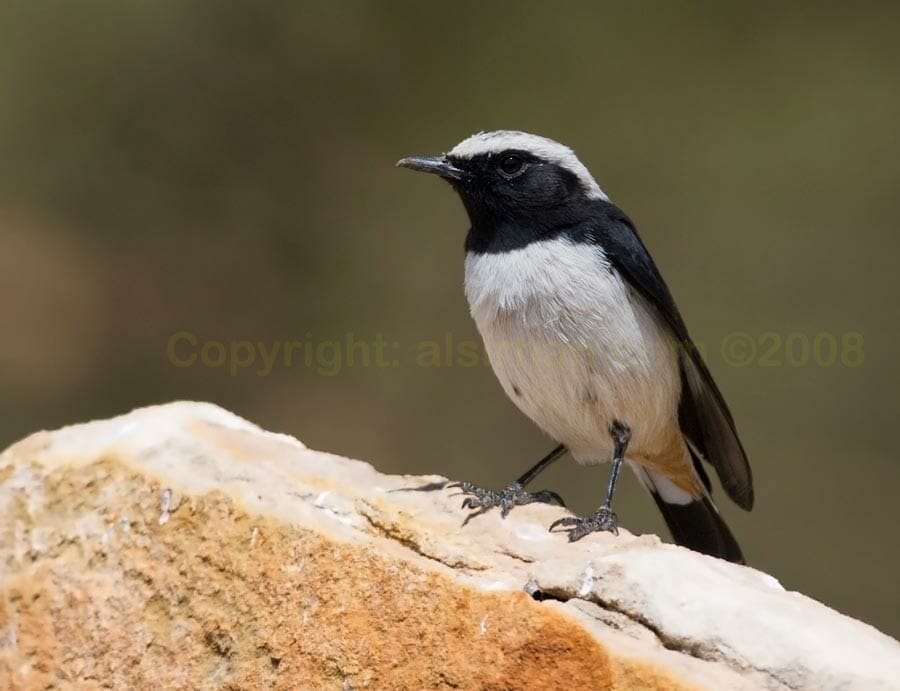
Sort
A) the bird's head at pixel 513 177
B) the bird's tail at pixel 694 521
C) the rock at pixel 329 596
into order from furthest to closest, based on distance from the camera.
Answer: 1. the bird's tail at pixel 694 521
2. the bird's head at pixel 513 177
3. the rock at pixel 329 596

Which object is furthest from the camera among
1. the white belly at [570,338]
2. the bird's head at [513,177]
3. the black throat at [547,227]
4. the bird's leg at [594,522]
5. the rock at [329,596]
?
the bird's head at [513,177]

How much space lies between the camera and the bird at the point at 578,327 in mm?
4164

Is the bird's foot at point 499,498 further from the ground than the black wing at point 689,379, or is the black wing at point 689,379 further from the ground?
the black wing at point 689,379

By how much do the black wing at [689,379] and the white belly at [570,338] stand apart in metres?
0.06

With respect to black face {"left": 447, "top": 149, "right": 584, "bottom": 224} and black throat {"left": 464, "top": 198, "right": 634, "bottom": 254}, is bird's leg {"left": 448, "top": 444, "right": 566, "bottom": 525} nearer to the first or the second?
black throat {"left": 464, "top": 198, "right": 634, "bottom": 254}

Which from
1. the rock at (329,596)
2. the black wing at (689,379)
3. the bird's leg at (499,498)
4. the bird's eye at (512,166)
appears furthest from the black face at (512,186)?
the rock at (329,596)

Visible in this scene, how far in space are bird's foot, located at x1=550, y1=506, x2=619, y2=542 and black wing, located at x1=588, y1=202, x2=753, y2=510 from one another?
0.97 meters

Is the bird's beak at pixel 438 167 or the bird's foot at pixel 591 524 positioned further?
the bird's beak at pixel 438 167

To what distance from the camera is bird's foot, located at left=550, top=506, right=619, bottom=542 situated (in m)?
3.64

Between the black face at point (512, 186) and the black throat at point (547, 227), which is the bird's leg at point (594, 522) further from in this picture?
the black face at point (512, 186)

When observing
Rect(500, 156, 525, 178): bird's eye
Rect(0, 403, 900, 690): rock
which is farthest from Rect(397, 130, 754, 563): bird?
Rect(0, 403, 900, 690): rock

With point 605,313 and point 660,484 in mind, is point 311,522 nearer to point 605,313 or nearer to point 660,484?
point 605,313

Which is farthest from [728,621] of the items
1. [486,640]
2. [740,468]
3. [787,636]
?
[740,468]

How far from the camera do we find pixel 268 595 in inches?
124
